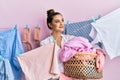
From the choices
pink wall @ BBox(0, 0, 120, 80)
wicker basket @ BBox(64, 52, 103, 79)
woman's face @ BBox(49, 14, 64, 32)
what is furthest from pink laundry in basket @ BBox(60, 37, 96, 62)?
pink wall @ BBox(0, 0, 120, 80)

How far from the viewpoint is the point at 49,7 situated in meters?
1.74

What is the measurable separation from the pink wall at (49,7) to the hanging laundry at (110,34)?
0.13 meters

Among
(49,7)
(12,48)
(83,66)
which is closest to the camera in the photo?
(83,66)

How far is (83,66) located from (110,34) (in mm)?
313

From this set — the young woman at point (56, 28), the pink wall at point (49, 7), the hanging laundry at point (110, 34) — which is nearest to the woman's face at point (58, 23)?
the young woman at point (56, 28)

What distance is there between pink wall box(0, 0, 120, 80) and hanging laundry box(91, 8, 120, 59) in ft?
0.42

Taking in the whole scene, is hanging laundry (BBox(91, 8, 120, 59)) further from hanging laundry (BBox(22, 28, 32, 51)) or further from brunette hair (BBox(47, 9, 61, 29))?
hanging laundry (BBox(22, 28, 32, 51))

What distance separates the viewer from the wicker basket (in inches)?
56.7

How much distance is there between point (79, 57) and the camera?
1454 mm

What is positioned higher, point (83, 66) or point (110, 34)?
point (110, 34)

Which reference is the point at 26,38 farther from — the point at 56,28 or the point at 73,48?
the point at 73,48

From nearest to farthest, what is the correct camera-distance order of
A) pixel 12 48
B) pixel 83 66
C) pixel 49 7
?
pixel 83 66, pixel 12 48, pixel 49 7

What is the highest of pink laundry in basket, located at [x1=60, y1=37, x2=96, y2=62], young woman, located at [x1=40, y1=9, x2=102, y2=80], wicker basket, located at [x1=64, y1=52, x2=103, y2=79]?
young woman, located at [x1=40, y1=9, x2=102, y2=80]

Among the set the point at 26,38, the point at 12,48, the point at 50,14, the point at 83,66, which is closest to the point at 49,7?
the point at 50,14
